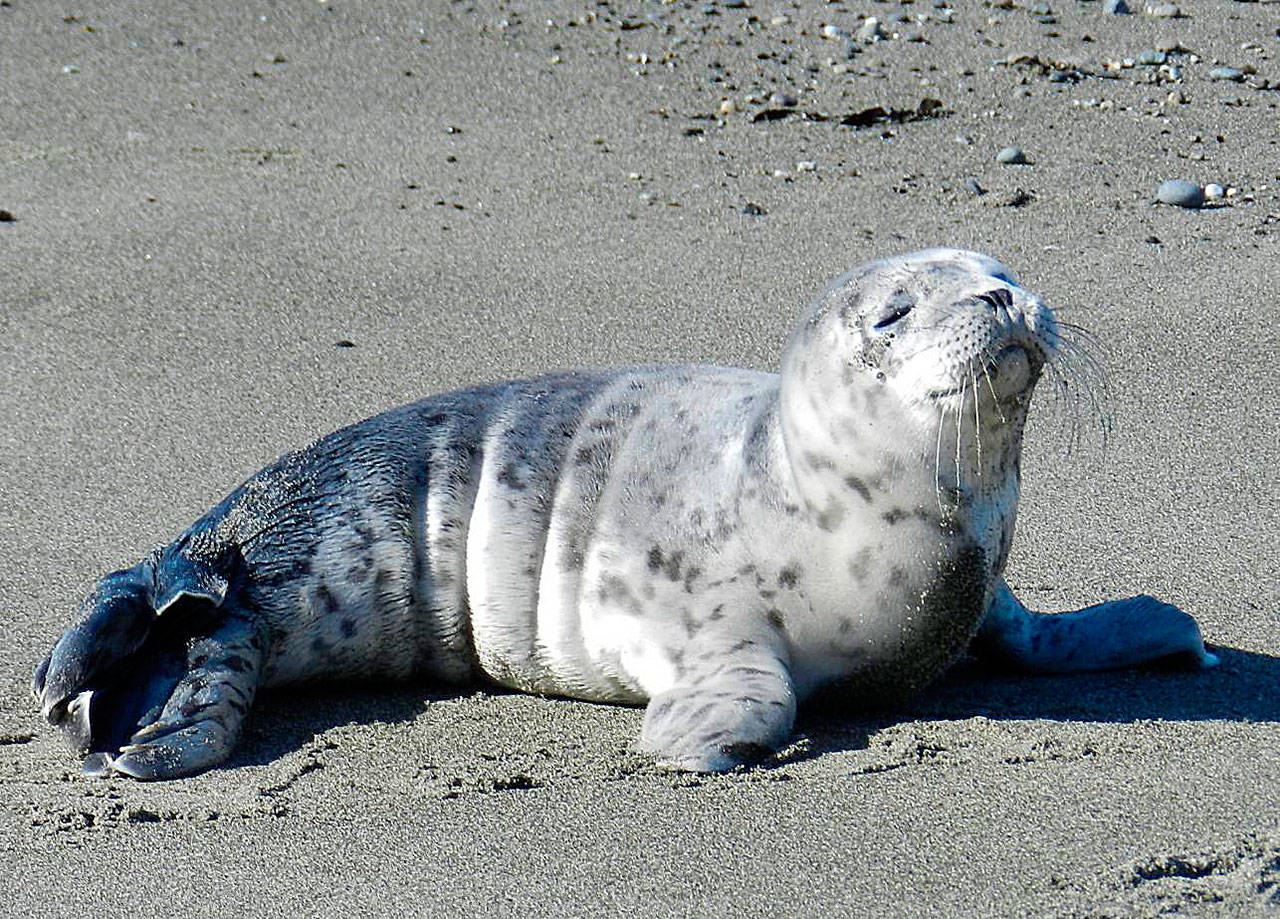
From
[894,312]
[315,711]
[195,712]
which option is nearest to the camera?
[894,312]

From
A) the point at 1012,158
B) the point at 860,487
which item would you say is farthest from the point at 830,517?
the point at 1012,158

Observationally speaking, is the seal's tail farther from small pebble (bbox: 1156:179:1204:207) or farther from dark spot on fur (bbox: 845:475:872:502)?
small pebble (bbox: 1156:179:1204:207)

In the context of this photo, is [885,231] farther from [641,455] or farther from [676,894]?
[676,894]

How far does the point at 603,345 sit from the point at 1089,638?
6.99ft

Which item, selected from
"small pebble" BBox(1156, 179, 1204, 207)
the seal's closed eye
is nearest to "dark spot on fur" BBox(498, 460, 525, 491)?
the seal's closed eye

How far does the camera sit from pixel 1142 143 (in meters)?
7.21

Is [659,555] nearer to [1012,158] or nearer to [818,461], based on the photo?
[818,461]

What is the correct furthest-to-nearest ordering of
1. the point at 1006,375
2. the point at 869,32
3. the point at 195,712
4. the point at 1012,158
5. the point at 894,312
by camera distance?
1. the point at 869,32
2. the point at 1012,158
3. the point at 195,712
4. the point at 894,312
5. the point at 1006,375

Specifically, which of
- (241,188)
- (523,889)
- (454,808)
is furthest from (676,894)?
(241,188)

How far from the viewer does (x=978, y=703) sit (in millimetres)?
3951

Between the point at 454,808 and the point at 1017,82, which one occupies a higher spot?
the point at 1017,82

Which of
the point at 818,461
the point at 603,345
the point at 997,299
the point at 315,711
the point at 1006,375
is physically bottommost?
the point at 315,711

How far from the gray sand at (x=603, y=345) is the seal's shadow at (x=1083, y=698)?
1 centimetres

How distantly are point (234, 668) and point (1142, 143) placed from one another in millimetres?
4273
